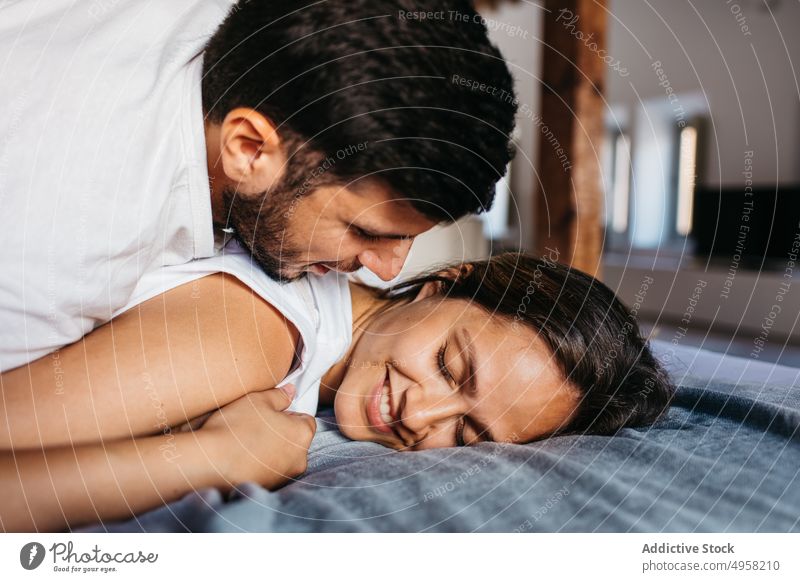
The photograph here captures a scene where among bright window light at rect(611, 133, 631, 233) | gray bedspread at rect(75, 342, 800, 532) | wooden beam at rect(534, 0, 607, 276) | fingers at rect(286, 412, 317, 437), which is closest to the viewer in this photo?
gray bedspread at rect(75, 342, 800, 532)

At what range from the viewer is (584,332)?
0.61m

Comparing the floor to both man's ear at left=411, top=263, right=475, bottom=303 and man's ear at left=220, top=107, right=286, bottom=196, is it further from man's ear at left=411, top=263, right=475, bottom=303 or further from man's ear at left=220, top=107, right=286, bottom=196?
man's ear at left=220, top=107, right=286, bottom=196

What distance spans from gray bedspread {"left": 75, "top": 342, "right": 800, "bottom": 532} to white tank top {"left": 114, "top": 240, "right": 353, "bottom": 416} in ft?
0.29

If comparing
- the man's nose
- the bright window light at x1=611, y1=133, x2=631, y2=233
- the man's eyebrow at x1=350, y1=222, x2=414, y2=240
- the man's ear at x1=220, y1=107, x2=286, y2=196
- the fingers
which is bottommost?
the fingers

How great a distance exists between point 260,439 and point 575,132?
821 millimetres

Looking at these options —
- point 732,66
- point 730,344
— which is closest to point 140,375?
point 730,344

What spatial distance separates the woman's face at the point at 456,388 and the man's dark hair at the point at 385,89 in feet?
0.44

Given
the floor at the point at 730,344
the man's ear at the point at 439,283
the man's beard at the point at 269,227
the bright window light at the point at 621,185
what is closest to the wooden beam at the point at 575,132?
the man's ear at the point at 439,283

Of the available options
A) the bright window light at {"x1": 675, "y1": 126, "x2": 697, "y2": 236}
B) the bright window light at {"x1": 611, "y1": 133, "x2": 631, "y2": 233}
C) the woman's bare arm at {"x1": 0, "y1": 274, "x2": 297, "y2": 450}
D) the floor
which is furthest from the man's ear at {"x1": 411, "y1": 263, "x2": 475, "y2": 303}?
the bright window light at {"x1": 611, "y1": 133, "x2": 631, "y2": 233}

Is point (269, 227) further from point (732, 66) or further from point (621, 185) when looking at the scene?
point (621, 185)

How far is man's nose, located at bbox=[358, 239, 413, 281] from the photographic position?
547 mm

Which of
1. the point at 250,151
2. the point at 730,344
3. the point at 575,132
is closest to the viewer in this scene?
the point at 250,151
